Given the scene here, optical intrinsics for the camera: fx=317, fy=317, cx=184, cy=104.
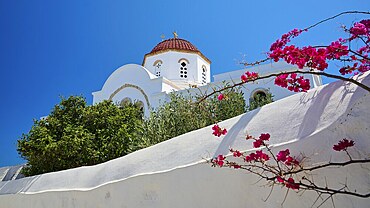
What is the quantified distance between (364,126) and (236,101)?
6.51 metres

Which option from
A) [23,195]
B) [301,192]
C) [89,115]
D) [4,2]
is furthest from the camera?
[4,2]

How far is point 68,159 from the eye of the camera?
906cm

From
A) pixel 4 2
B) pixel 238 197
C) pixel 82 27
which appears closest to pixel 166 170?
pixel 238 197

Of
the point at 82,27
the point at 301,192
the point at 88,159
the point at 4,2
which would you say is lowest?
the point at 301,192

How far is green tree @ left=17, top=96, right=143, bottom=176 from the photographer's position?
8.90m

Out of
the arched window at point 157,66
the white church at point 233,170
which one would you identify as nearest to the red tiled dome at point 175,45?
the arched window at point 157,66

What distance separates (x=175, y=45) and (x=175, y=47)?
0.34m

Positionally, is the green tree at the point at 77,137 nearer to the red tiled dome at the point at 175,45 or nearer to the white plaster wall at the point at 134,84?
the white plaster wall at the point at 134,84

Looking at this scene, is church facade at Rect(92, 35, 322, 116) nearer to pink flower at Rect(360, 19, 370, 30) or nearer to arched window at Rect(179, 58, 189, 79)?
arched window at Rect(179, 58, 189, 79)

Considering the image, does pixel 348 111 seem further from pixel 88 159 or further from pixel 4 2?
pixel 4 2

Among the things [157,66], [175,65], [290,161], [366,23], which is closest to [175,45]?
[175,65]

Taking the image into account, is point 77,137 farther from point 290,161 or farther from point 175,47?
point 175,47

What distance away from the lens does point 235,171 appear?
3.93 metres

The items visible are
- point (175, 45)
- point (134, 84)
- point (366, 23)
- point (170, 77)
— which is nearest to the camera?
point (366, 23)
